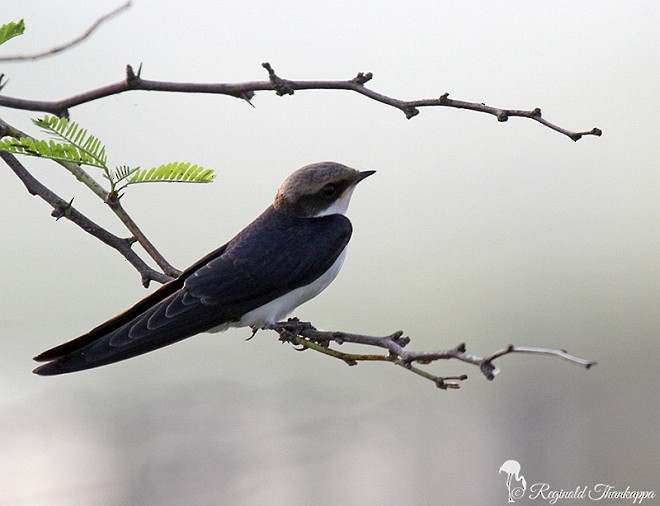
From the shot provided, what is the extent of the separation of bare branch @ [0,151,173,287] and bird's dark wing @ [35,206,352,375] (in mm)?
222

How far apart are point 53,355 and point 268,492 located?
8.50ft

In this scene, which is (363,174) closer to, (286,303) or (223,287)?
(286,303)

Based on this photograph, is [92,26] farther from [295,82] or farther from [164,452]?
[164,452]

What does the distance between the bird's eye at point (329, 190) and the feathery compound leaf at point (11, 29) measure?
171 cm

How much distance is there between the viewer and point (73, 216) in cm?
296

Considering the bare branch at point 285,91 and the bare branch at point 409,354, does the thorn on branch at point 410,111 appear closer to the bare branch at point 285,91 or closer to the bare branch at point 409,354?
the bare branch at point 285,91

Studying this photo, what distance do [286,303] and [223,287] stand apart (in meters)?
0.27

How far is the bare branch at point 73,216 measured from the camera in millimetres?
2811

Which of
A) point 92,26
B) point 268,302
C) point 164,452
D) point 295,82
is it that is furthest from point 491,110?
point 164,452

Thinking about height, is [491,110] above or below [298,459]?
above

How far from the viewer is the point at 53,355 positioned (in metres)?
2.96

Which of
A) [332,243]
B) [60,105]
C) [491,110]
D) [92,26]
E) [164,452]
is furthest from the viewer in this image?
[164,452]

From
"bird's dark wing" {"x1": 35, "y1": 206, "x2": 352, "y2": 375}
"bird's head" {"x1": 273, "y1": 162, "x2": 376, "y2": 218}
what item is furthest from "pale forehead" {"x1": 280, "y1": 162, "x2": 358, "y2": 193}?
"bird's dark wing" {"x1": 35, "y1": 206, "x2": 352, "y2": 375}

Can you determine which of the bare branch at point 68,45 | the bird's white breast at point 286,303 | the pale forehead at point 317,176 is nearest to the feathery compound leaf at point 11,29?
the bare branch at point 68,45
